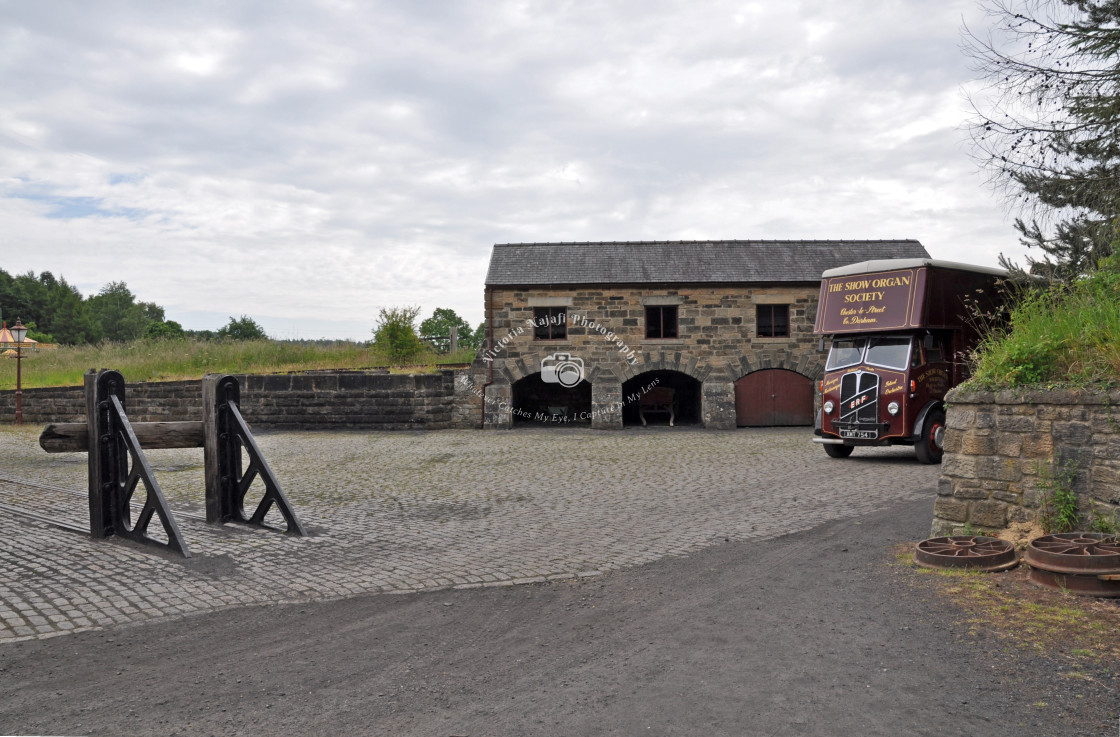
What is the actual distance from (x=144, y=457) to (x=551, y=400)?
19.1m

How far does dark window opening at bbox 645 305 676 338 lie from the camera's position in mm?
23045

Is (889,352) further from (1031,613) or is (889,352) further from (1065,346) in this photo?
(1031,613)

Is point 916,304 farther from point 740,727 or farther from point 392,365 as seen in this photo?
point 392,365

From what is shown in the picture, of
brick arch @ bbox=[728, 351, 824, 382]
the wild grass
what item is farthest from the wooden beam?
brick arch @ bbox=[728, 351, 824, 382]

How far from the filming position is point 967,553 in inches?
235

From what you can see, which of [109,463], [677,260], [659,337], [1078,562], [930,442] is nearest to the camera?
[1078,562]

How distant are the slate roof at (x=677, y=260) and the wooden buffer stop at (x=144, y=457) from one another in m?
14.7

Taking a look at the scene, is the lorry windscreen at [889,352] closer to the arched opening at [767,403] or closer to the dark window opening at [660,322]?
the arched opening at [767,403]

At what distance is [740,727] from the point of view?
3393 millimetres

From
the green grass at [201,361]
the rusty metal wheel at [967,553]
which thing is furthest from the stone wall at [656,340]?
the rusty metal wheel at [967,553]

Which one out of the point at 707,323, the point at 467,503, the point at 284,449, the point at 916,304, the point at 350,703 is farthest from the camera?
the point at 707,323

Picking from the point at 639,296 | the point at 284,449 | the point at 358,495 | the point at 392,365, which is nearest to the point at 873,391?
the point at 358,495

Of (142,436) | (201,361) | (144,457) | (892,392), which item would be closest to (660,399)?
(892,392)

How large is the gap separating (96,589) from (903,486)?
9181mm
